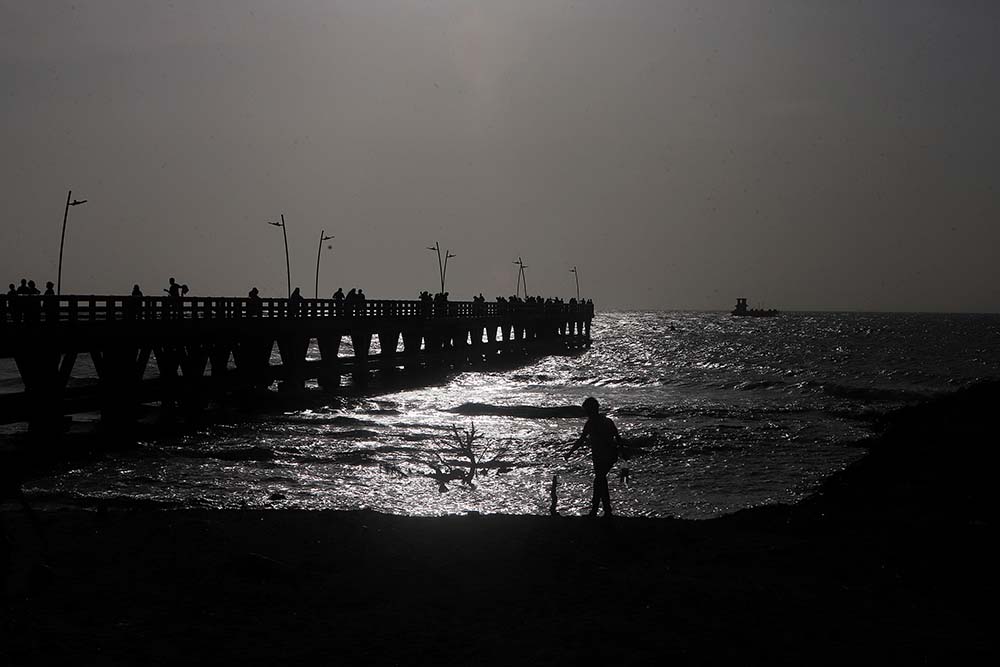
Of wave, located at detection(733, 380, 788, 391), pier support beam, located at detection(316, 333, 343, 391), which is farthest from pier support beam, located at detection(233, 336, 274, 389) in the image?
wave, located at detection(733, 380, 788, 391)

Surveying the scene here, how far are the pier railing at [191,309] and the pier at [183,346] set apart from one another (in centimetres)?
4

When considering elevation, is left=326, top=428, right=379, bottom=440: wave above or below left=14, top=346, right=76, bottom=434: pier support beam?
below

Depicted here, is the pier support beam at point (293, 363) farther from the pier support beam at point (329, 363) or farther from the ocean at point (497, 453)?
the pier support beam at point (329, 363)

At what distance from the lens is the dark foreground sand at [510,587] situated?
700 cm

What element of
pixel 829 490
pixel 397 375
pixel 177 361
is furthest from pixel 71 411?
pixel 397 375

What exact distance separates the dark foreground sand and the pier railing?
1023cm

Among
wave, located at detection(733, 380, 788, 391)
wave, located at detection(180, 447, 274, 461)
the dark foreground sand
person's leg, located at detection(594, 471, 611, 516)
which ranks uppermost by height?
person's leg, located at detection(594, 471, 611, 516)

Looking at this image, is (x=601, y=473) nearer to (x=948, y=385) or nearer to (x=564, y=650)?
(x=564, y=650)

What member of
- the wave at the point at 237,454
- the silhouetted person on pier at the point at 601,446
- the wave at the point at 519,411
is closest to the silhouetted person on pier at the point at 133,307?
the wave at the point at 237,454

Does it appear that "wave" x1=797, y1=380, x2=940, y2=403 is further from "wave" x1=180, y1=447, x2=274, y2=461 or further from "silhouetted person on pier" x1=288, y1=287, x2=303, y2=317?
"wave" x1=180, y1=447, x2=274, y2=461

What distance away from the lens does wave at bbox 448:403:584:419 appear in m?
31.8

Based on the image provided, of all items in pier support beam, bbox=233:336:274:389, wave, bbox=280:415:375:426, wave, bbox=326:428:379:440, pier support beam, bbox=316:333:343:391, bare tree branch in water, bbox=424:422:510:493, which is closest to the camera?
bare tree branch in water, bbox=424:422:510:493

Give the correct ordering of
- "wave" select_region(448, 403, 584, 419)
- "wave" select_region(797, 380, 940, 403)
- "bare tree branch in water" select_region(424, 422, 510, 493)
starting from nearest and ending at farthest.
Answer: "bare tree branch in water" select_region(424, 422, 510, 493), "wave" select_region(448, 403, 584, 419), "wave" select_region(797, 380, 940, 403)

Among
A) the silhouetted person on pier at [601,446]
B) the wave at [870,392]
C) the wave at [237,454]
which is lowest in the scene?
the wave at [870,392]
